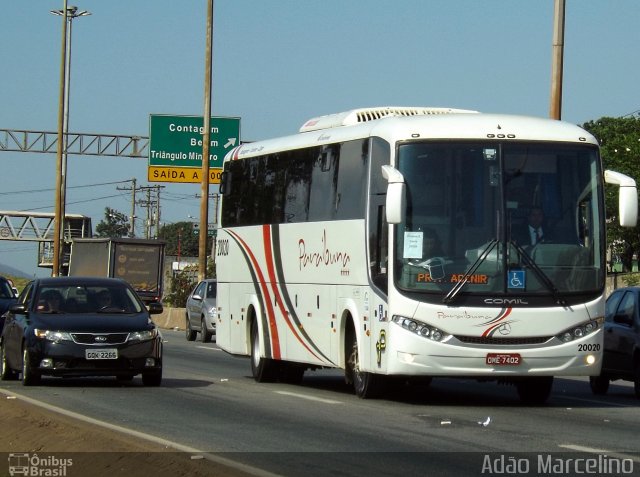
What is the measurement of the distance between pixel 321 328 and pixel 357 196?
2.16 meters

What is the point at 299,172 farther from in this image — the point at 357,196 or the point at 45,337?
the point at 45,337

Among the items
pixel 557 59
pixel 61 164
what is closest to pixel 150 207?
pixel 61 164

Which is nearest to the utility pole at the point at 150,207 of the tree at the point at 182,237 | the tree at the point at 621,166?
the tree at the point at 182,237

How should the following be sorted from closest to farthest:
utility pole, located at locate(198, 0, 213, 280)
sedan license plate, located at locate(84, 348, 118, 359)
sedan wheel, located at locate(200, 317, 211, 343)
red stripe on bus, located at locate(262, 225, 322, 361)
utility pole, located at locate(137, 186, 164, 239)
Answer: sedan license plate, located at locate(84, 348, 118, 359) < red stripe on bus, located at locate(262, 225, 322, 361) < sedan wheel, located at locate(200, 317, 211, 343) < utility pole, located at locate(198, 0, 213, 280) < utility pole, located at locate(137, 186, 164, 239)

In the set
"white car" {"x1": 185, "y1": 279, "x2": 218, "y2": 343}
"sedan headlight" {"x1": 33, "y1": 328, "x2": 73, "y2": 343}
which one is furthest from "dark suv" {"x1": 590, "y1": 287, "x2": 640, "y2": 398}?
"white car" {"x1": 185, "y1": 279, "x2": 218, "y2": 343}

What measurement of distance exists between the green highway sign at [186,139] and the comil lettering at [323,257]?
99.4 feet

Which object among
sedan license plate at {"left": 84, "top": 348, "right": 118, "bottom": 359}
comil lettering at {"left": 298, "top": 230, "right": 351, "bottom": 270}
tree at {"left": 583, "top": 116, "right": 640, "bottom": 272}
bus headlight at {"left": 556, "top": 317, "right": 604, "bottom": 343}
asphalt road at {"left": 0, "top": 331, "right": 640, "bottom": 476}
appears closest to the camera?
asphalt road at {"left": 0, "top": 331, "right": 640, "bottom": 476}

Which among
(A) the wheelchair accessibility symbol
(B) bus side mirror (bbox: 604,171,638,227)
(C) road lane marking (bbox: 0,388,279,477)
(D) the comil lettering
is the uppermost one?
(B) bus side mirror (bbox: 604,171,638,227)

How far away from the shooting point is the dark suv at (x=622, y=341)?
20109 mm

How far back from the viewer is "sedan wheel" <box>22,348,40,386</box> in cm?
1985

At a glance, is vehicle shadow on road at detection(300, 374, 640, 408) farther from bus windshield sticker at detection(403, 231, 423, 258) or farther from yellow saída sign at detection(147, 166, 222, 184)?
yellow saída sign at detection(147, 166, 222, 184)

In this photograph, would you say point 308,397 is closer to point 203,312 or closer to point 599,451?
point 599,451

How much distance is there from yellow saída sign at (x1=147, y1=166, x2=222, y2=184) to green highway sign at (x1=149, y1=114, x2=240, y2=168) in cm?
14

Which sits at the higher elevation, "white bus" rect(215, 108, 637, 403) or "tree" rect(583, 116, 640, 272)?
"tree" rect(583, 116, 640, 272)
